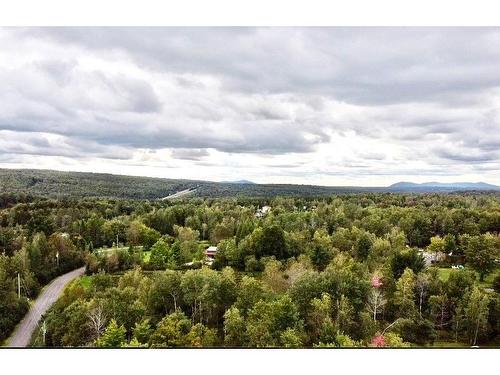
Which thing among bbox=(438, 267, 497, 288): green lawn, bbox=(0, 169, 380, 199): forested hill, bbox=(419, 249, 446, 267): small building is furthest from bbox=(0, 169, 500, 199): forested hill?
bbox=(438, 267, 497, 288): green lawn

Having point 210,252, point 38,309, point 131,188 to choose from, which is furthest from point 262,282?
point 131,188

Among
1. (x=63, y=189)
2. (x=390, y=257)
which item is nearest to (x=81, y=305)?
(x=390, y=257)

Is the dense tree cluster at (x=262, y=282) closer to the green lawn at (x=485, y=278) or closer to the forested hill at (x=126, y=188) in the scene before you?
the green lawn at (x=485, y=278)

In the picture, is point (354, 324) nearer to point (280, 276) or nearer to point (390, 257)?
point (280, 276)

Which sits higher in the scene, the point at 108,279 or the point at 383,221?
the point at 383,221

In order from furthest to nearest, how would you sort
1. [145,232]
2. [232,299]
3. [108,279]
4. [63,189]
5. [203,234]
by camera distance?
[63,189], [203,234], [145,232], [108,279], [232,299]

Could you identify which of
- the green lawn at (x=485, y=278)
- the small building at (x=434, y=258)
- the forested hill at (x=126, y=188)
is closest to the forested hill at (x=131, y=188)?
the forested hill at (x=126, y=188)
